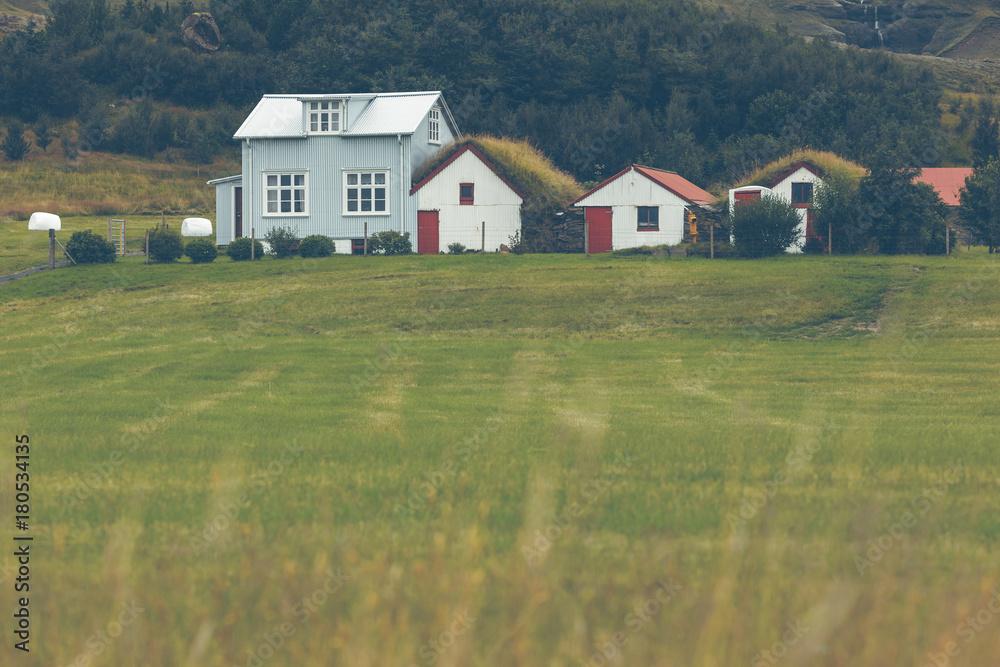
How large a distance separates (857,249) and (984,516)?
3618cm

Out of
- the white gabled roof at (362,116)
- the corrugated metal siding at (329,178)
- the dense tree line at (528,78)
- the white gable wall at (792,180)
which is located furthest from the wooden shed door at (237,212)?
the dense tree line at (528,78)

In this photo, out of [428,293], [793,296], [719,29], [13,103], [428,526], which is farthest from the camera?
[719,29]

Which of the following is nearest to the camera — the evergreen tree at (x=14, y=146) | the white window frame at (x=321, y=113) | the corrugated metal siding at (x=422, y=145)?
the white window frame at (x=321, y=113)

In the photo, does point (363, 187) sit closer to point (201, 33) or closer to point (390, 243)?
point (390, 243)

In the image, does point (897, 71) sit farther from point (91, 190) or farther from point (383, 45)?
point (91, 190)

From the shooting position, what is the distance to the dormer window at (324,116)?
49875 mm

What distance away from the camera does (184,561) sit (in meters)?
6.93

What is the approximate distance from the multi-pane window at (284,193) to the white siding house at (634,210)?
12566mm

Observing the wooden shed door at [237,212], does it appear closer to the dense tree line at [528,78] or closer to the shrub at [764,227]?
the shrub at [764,227]

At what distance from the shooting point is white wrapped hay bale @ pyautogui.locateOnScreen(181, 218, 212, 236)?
5219cm

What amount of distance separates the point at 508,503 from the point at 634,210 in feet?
132

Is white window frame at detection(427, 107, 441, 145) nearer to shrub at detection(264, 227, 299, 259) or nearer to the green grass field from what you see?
shrub at detection(264, 227, 299, 259)

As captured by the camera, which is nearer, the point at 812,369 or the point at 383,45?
the point at 812,369

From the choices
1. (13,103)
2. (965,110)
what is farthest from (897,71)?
(13,103)
